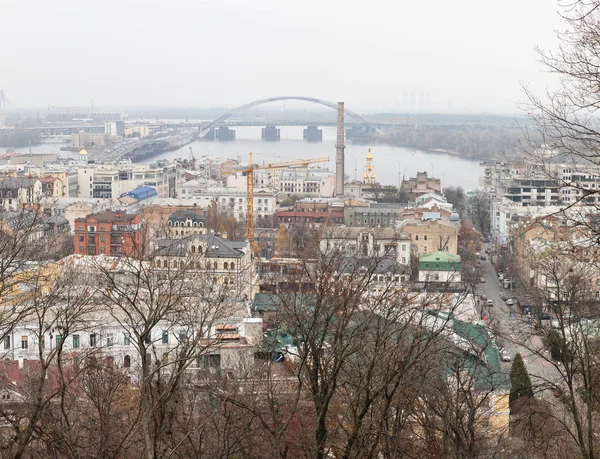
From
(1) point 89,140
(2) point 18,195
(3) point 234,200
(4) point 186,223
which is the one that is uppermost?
(2) point 18,195

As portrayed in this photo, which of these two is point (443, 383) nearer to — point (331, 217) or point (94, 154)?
point (331, 217)

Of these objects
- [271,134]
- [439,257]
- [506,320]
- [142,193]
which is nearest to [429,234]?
[439,257]


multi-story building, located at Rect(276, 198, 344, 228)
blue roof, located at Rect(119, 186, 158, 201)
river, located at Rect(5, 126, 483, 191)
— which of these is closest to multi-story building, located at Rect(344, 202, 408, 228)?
multi-story building, located at Rect(276, 198, 344, 228)

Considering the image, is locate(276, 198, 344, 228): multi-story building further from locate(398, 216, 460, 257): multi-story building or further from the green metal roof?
the green metal roof

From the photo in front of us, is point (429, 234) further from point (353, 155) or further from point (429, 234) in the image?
point (353, 155)

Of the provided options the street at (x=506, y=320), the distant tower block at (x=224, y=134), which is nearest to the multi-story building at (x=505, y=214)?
the street at (x=506, y=320)

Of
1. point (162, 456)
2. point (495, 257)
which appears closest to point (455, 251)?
point (495, 257)

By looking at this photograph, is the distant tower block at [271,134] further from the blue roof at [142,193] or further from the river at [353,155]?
the blue roof at [142,193]

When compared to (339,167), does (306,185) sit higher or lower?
lower
